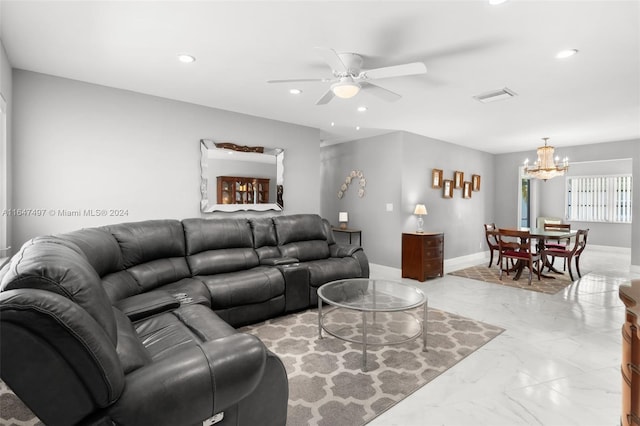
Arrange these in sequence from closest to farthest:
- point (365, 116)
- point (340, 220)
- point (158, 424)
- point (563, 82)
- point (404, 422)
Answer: point (158, 424)
point (404, 422)
point (563, 82)
point (365, 116)
point (340, 220)

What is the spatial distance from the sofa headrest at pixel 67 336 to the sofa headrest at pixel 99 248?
127cm

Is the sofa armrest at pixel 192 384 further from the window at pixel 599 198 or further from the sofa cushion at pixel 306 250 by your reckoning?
the window at pixel 599 198

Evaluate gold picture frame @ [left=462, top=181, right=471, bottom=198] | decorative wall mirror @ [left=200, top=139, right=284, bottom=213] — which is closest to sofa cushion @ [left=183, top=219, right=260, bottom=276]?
decorative wall mirror @ [left=200, top=139, right=284, bottom=213]

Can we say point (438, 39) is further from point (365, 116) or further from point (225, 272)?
point (225, 272)

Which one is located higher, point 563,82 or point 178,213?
point 563,82

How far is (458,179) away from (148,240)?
5.90 meters

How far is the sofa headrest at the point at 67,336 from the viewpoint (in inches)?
34.6

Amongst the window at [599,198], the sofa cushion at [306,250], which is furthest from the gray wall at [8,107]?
A: the window at [599,198]

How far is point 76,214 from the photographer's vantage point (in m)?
3.31

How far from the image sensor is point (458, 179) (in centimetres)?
669

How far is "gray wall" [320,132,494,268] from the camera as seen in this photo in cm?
560

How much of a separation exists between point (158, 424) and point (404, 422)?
1337 millimetres

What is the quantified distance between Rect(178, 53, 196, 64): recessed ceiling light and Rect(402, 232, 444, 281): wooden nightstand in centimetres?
390

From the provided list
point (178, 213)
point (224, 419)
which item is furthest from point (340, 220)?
point (224, 419)
